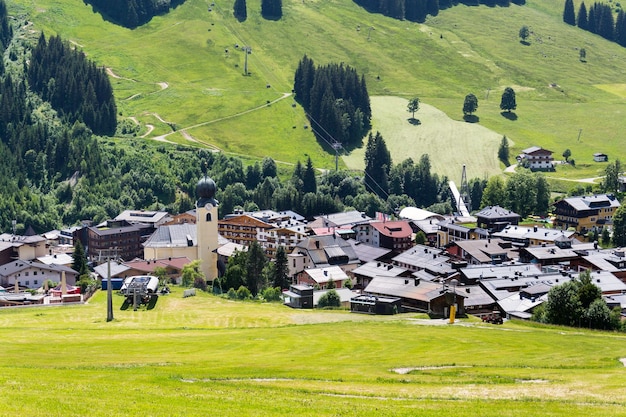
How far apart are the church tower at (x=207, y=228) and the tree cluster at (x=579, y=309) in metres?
80.1

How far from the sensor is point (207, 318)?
11331cm

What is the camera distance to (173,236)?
17712 cm

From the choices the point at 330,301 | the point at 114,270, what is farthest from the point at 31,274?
the point at 330,301

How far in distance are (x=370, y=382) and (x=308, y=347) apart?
2379 centimetres

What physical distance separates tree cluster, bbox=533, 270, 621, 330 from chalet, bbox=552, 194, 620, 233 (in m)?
91.4

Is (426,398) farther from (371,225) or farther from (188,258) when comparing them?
(371,225)

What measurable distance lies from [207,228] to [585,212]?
7723 cm

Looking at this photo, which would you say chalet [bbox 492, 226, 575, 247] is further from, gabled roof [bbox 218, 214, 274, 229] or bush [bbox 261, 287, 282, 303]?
bush [bbox 261, 287, 282, 303]

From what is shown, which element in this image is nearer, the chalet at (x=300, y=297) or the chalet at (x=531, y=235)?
the chalet at (x=300, y=297)

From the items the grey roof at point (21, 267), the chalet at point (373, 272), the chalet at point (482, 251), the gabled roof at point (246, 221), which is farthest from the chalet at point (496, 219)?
the grey roof at point (21, 267)

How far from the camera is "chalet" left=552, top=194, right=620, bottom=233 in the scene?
19175cm

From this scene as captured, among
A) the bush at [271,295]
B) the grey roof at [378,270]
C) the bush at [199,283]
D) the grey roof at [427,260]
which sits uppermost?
the grey roof at [427,260]

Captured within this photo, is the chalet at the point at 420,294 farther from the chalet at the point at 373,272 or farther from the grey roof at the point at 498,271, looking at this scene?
the chalet at the point at 373,272

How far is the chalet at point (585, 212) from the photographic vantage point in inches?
7549
